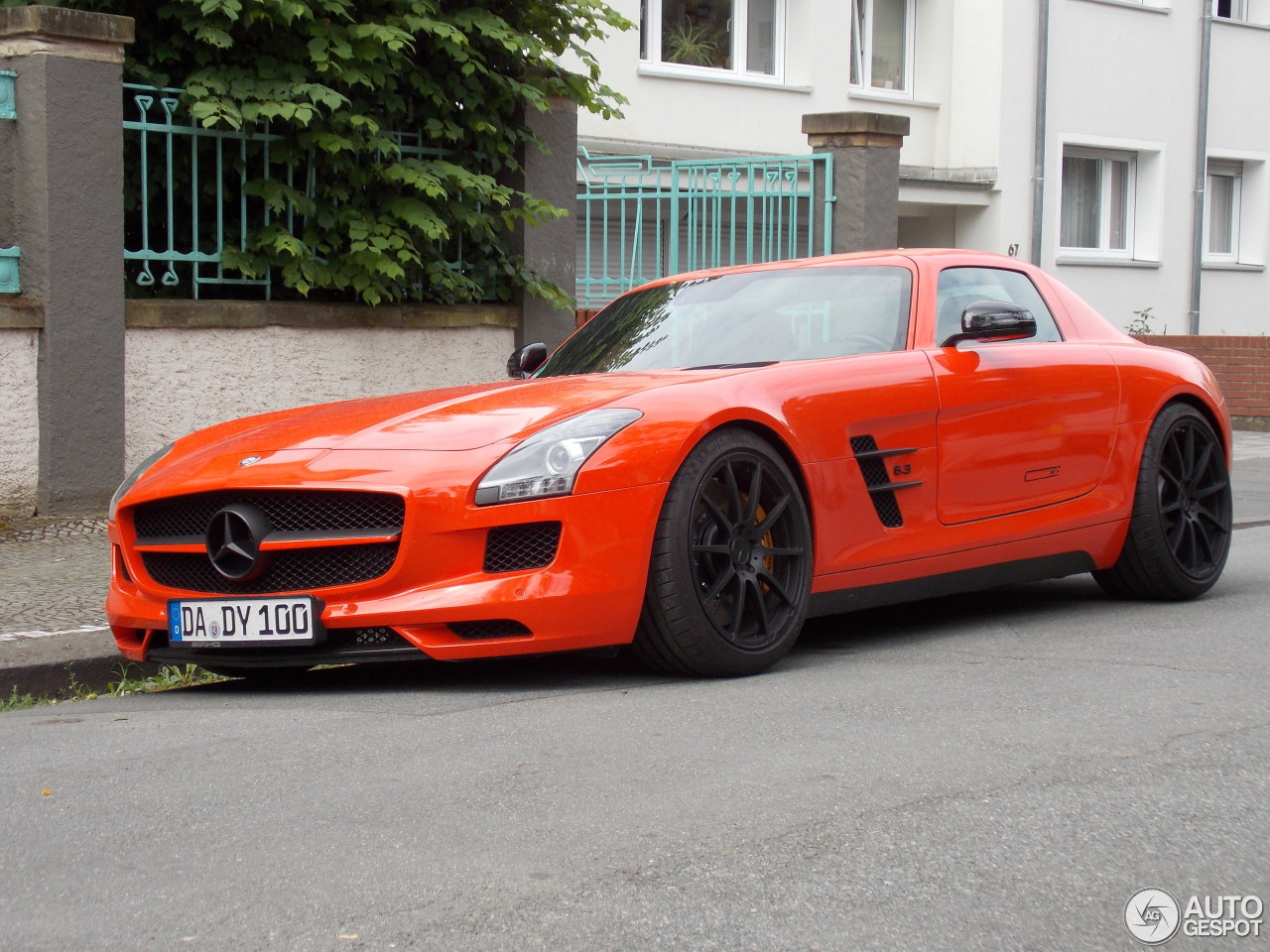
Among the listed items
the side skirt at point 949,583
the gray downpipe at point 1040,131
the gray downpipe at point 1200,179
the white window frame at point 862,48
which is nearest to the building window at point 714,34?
the white window frame at point 862,48

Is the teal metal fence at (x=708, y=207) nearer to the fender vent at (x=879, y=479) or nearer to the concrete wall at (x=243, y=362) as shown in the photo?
the concrete wall at (x=243, y=362)

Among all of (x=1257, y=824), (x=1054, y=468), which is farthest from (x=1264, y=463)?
(x=1257, y=824)

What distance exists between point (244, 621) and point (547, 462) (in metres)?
1.00

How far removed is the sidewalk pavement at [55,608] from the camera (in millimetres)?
5840

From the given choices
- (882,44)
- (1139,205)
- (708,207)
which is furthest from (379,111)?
(1139,205)

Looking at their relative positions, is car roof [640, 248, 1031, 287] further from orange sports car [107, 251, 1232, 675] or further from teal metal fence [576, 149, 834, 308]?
teal metal fence [576, 149, 834, 308]

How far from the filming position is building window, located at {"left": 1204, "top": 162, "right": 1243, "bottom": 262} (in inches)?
979

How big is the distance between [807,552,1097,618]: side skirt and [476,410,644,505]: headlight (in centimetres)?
96

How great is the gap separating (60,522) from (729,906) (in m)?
6.66

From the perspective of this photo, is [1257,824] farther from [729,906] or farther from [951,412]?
[951,412]

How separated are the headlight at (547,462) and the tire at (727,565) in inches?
10.8

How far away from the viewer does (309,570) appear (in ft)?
16.4

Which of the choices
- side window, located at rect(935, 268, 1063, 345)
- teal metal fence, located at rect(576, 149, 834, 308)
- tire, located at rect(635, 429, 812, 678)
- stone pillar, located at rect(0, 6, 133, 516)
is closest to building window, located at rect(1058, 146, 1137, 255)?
teal metal fence, located at rect(576, 149, 834, 308)

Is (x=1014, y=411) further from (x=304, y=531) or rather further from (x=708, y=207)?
(x=708, y=207)
